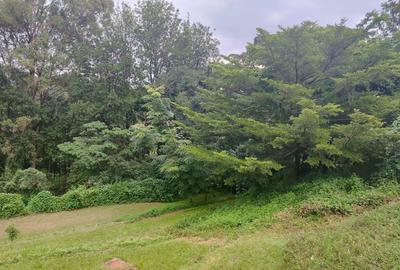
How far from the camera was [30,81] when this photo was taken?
19.4 m

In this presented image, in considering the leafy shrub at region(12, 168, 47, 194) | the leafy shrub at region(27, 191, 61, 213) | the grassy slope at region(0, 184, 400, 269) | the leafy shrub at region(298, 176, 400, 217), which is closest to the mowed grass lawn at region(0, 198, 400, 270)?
Answer: the grassy slope at region(0, 184, 400, 269)

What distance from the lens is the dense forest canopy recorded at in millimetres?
10008

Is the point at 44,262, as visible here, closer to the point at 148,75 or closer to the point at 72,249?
the point at 72,249

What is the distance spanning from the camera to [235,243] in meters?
6.76

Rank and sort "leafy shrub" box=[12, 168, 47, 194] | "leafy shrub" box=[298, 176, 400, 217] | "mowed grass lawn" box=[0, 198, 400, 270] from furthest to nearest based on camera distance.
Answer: "leafy shrub" box=[12, 168, 47, 194], "leafy shrub" box=[298, 176, 400, 217], "mowed grass lawn" box=[0, 198, 400, 270]

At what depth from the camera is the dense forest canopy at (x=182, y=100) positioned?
1001 cm

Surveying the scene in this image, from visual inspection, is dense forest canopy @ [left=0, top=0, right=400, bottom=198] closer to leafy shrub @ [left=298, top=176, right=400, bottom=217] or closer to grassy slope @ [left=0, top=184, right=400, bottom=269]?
leafy shrub @ [left=298, top=176, right=400, bottom=217]

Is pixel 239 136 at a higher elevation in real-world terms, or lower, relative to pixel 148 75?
lower

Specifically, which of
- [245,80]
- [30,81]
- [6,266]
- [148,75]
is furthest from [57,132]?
[6,266]

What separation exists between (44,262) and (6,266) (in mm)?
735

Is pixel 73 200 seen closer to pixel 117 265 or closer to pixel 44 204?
pixel 44 204

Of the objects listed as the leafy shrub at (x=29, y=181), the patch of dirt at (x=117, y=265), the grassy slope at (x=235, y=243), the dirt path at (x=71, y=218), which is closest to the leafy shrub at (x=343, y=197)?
the grassy slope at (x=235, y=243)

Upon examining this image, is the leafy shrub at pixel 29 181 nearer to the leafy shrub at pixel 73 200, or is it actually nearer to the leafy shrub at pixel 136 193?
the leafy shrub at pixel 73 200

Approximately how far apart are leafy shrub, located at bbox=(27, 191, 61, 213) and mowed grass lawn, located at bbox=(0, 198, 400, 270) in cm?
426
